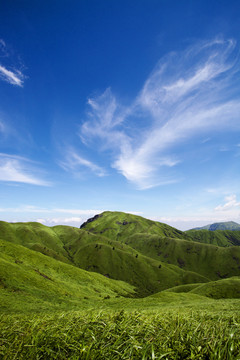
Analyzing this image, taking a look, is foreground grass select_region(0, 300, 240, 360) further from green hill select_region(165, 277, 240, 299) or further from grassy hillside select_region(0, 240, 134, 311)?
green hill select_region(165, 277, 240, 299)

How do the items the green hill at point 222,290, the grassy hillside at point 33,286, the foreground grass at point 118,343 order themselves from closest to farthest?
the foreground grass at point 118,343, the grassy hillside at point 33,286, the green hill at point 222,290

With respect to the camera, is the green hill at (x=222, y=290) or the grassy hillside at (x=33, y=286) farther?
the green hill at (x=222, y=290)

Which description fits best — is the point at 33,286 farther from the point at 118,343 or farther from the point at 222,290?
the point at 222,290

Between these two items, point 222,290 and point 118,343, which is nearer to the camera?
point 118,343

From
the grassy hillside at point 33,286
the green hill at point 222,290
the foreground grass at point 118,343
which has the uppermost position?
the foreground grass at point 118,343

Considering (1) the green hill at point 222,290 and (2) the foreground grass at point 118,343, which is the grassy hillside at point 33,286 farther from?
(1) the green hill at point 222,290

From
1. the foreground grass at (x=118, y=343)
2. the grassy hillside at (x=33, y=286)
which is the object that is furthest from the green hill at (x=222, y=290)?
the foreground grass at (x=118, y=343)

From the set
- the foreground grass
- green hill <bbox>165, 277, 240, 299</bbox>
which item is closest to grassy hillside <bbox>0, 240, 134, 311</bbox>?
the foreground grass

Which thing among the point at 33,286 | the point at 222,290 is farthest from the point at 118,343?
the point at 222,290

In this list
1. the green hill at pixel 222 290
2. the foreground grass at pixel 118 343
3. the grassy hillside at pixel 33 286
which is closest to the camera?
the foreground grass at pixel 118 343

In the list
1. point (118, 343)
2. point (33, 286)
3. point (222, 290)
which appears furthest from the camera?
point (222, 290)

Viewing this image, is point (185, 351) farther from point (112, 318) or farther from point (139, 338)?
point (112, 318)

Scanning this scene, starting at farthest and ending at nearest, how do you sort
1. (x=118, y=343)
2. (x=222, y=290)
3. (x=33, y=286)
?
(x=222, y=290) → (x=33, y=286) → (x=118, y=343)

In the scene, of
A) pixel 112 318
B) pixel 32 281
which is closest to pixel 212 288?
pixel 32 281
